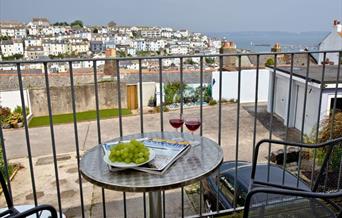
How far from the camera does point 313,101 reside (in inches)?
381

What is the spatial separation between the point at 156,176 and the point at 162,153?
0.20 metres

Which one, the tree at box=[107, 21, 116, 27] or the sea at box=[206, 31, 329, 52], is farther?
the tree at box=[107, 21, 116, 27]

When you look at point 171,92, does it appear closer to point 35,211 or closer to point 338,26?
point 338,26

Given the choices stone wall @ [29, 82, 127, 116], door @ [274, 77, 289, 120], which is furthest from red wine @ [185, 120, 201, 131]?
stone wall @ [29, 82, 127, 116]

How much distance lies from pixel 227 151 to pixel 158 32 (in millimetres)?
49714

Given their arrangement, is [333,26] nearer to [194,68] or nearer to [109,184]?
[194,68]

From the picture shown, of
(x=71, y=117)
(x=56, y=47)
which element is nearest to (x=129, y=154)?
(x=71, y=117)

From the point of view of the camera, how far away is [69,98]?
1563cm

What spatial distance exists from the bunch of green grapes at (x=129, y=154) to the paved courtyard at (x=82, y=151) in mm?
1061

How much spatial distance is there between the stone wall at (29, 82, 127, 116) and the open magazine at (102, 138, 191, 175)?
13569mm

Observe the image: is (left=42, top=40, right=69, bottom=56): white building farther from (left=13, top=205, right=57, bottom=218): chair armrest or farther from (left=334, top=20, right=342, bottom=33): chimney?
(left=13, top=205, right=57, bottom=218): chair armrest

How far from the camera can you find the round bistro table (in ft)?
4.14

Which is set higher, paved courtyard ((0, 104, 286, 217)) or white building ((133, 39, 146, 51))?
white building ((133, 39, 146, 51))

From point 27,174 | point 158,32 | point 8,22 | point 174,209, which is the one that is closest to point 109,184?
point 174,209
